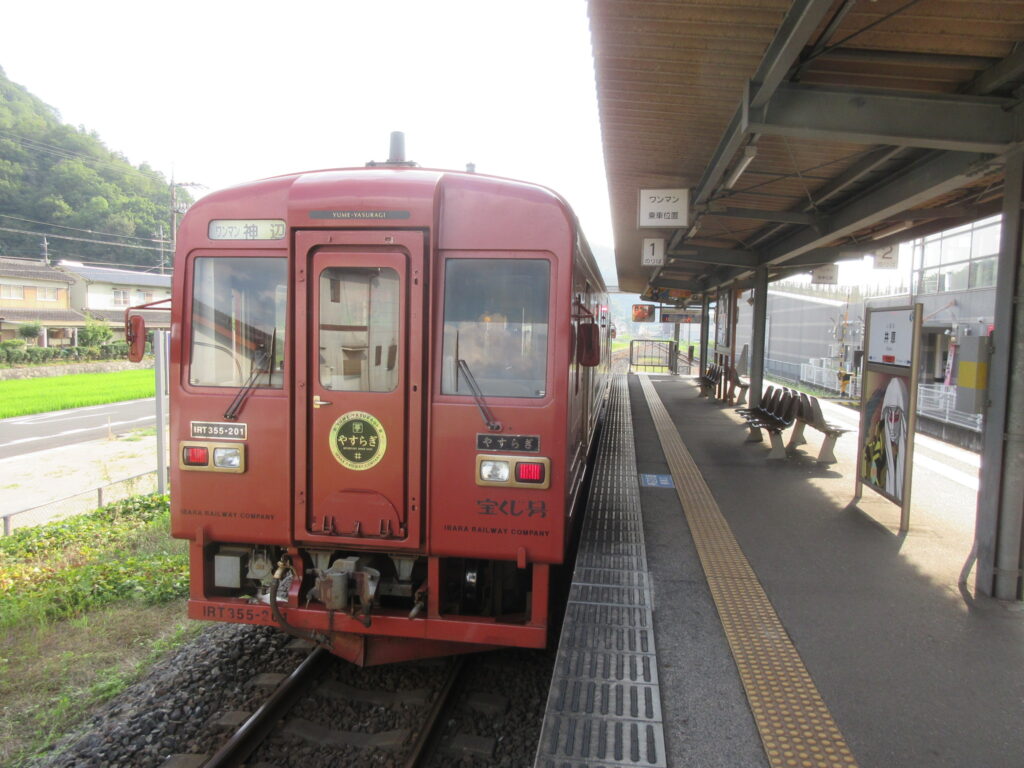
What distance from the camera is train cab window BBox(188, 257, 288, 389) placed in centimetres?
390

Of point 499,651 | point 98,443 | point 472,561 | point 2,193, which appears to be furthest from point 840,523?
point 2,193

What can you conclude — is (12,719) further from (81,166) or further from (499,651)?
(81,166)

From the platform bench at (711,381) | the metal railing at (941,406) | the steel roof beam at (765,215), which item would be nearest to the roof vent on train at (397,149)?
the steel roof beam at (765,215)

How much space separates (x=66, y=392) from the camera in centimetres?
3178

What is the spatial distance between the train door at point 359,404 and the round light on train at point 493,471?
0.36 meters

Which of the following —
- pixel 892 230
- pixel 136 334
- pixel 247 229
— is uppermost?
pixel 892 230

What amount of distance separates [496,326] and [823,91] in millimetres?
3007

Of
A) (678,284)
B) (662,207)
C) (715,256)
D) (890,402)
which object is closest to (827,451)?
(890,402)

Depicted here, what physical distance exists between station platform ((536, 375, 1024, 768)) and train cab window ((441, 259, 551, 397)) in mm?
1581

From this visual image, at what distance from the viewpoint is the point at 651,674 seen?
3.61 m

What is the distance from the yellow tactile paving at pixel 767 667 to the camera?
3002mm

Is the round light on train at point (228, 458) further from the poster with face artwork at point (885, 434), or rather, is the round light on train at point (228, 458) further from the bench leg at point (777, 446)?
the bench leg at point (777, 446)

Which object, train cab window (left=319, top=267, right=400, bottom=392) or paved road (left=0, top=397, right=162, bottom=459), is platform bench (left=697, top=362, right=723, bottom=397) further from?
paved road (left=0, top=397, right=162, bottom=459)

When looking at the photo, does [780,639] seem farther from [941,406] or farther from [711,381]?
→ [711,381]
